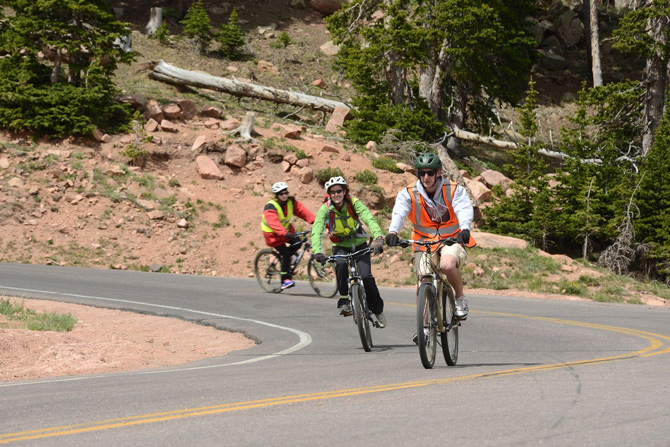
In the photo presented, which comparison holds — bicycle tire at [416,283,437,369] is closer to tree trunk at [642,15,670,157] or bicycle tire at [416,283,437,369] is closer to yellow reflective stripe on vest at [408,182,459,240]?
yellow reflective stripe on vest at [408,182,459,240]

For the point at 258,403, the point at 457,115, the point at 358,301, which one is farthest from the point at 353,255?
the point at 457,115

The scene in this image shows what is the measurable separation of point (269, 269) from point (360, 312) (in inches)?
308

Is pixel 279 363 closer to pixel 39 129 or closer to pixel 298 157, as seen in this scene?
pixel 298 157

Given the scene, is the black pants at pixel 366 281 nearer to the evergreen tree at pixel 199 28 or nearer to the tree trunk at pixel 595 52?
the tree trunk at pixel 595 52

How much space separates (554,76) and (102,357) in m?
46.6

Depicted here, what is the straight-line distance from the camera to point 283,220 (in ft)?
52.3

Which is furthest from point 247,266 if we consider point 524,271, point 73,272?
point 524,271

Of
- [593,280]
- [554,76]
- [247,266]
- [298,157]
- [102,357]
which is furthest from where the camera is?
[554,76]

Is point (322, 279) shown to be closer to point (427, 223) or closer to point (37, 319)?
point (37, 319)

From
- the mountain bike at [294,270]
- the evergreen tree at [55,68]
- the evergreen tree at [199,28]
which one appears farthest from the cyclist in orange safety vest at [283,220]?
the evergreen tree at [199,28]

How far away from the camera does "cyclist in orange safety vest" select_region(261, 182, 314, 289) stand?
1553cm

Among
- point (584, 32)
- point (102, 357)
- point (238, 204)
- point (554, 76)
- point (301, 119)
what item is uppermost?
point (584, 32)

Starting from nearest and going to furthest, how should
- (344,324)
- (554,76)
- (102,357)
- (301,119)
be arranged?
(102,357), (344,324), (301,119), (554,76)

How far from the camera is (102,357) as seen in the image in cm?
1017
